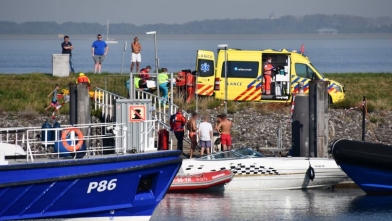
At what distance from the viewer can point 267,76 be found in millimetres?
35219

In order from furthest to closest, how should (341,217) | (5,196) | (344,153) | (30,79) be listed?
1. (30,79)
2. (344,153)
3. (341,217)
4. (5,196)

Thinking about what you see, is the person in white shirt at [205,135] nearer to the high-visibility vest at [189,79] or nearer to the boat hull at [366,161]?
the boat hull at [366,161]

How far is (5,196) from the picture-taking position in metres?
18.3

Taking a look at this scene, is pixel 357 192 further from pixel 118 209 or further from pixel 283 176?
pixel 118 209

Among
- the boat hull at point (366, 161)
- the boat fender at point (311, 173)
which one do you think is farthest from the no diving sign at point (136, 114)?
the boat hull at point (366, 161)

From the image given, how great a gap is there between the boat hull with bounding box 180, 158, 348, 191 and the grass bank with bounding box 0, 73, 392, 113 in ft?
26.8

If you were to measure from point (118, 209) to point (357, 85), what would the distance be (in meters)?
22.7

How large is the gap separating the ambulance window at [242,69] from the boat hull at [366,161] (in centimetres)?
1008

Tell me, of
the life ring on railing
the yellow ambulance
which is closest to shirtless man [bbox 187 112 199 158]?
the life ring on railing

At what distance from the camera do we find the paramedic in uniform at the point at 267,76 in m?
35.2

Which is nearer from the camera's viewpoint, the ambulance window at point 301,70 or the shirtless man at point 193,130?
the shirtless man at point 193,130

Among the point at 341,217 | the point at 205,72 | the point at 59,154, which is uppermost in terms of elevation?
the point at 205,72

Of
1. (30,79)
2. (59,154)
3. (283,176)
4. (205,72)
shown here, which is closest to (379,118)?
(205,72)

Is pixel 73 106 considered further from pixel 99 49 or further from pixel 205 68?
pixel 99 49
